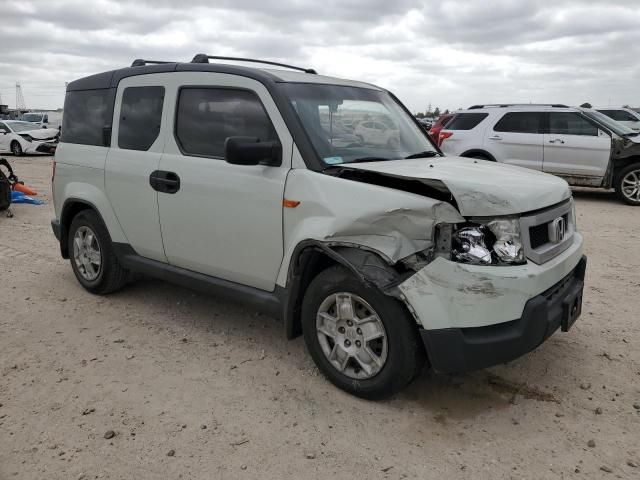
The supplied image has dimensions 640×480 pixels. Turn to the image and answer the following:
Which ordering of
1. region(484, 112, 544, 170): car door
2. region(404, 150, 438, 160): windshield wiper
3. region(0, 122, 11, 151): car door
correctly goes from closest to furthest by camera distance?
region(404, 150, 438, 160): windshield wiper
region(484, 112, 544, 170): car door
region(0, 122, 11, 151): car door

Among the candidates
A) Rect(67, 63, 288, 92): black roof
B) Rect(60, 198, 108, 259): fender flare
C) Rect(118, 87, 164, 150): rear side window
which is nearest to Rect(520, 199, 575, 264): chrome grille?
Rect(67, 63, 288, 92): black roof

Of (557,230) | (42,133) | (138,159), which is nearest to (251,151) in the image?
(138,159)

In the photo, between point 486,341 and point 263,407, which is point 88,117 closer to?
point 263,407

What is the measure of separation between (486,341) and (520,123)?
937cm

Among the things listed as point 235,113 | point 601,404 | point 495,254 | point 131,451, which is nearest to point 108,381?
point 131,451

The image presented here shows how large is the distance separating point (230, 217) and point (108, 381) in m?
1.30

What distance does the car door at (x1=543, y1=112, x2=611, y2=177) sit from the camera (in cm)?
1037

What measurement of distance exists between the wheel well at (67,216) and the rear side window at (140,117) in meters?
0.89

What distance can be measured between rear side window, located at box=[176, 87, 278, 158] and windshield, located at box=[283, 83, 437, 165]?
0.26m

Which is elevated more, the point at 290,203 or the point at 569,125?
the point at 569,125

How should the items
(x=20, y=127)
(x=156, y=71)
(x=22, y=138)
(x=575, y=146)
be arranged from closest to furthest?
(x=156, y=71)
(x=575, y=146)
(x=22, y=138)
(x=20, y=127)

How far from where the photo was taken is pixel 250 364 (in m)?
3.79

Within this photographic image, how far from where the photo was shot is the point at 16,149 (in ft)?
70.5

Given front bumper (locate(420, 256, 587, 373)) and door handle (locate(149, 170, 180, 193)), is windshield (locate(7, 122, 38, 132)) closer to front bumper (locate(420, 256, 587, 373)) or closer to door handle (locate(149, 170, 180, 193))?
door handle (locate(149, 170, 180, 193))
